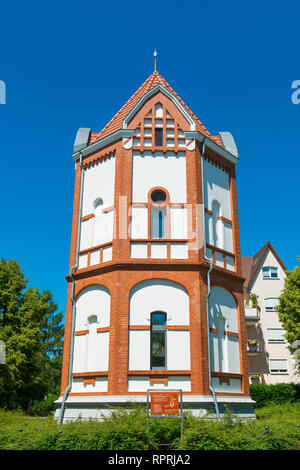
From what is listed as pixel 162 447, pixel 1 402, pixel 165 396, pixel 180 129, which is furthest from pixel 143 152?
pixel 1 402

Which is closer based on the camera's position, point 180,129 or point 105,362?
point 105,362

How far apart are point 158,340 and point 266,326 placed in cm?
2574

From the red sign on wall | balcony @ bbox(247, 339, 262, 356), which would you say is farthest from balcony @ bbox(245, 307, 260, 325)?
the red sign on wall

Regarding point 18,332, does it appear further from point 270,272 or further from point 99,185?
point 270,272

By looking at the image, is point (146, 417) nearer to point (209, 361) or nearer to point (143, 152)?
point (209, 361)

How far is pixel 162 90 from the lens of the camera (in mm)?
19312

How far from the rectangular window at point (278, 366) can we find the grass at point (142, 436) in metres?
26.6

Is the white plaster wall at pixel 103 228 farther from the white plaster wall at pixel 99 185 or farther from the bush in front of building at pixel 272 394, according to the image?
the bush in front of building at pixel 272 394

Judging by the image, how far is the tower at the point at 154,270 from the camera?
15539 mm

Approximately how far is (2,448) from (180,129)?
13362 mm

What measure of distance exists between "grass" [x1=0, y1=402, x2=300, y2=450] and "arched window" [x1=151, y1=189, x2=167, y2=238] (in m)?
7.27

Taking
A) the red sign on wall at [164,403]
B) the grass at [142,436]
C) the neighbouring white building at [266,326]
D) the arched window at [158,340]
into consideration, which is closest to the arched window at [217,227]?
the arched window at [158,340]

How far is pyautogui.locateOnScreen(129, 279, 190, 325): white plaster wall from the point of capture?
52.6 ft

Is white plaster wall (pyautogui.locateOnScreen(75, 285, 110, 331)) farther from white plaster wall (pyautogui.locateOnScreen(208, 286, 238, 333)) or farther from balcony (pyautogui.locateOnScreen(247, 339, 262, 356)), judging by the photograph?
balcony (pyautogui.locateOnScreen(247, 339, 262, 356))
